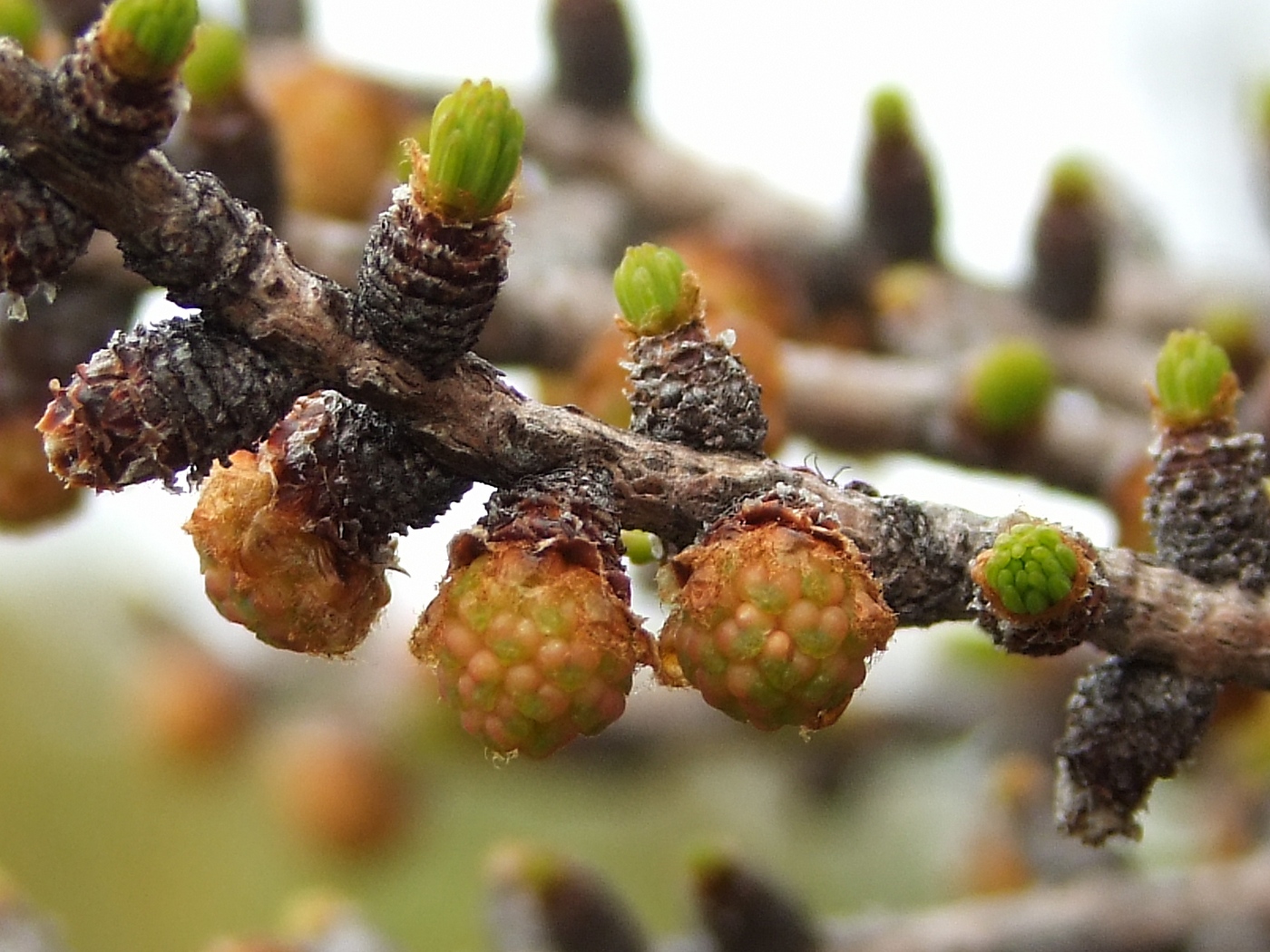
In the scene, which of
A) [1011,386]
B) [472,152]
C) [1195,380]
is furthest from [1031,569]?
[1011,386]

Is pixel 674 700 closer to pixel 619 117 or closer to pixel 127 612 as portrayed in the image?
pixel 619 117

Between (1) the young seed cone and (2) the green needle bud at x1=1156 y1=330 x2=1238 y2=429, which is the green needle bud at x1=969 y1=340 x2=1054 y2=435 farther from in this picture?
(1) the young seed cone

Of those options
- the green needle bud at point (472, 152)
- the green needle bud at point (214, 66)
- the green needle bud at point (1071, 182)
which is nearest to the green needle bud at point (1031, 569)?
the green needle bud at point (472, 152)

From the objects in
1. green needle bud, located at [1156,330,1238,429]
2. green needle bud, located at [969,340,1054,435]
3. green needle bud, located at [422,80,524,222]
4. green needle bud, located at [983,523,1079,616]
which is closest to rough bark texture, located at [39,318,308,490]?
green needle bud, located at [422,80,524,222]

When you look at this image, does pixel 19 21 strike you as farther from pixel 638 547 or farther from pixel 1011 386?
pixel 1011 386

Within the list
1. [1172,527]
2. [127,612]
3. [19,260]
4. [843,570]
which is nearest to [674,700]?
[127,612]

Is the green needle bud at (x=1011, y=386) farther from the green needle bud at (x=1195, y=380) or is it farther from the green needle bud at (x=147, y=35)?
the green needle bud at (x=147, y=35)
